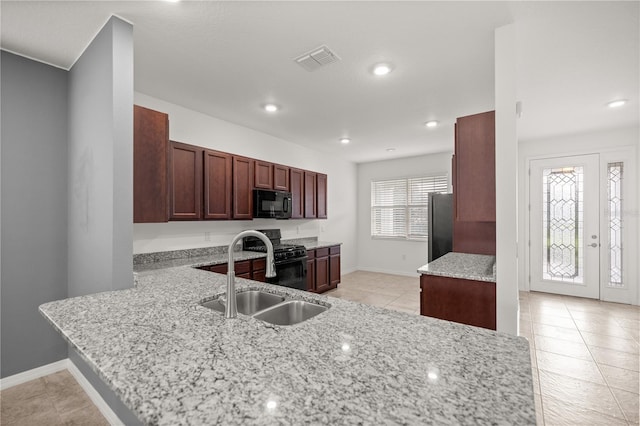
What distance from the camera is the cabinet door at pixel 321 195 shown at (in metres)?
5.29

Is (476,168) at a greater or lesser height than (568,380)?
greater

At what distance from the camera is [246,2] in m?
1.82

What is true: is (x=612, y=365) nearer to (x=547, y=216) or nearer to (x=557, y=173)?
(x=547, y=216)

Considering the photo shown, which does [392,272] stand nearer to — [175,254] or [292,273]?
[292,273]

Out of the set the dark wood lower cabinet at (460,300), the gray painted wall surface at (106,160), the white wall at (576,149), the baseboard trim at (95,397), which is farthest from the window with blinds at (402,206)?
the baseboard trim at (95,397)

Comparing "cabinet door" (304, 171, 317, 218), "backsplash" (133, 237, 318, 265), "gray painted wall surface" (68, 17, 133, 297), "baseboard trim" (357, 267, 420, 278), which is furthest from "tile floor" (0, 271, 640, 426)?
"baseboard trim" (357, 267, 420, 278)

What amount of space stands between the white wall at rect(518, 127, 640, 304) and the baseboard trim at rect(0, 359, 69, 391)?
18.4 feet

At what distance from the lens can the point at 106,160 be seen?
1.93m

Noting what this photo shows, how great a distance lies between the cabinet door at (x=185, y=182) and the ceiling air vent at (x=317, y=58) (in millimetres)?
1580

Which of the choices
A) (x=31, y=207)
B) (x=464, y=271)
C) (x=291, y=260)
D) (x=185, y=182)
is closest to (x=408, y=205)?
(x=291, y=260)

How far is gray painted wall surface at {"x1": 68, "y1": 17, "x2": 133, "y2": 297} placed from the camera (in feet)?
6.16

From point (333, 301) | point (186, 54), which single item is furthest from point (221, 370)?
point (186, 54)

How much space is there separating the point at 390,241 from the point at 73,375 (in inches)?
220

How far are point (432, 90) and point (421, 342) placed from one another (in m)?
2.76
